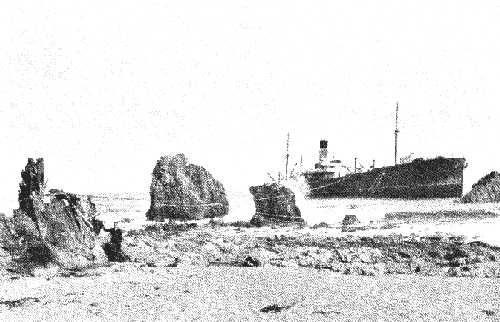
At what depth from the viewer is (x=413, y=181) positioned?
174 ft

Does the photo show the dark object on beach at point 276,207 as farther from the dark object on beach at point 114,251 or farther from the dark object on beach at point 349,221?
the dark object on beach at point 114,251

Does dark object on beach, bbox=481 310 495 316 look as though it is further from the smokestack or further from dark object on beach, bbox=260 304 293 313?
the smokestack

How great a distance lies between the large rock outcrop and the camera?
10266 mm

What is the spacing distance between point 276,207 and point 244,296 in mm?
15710

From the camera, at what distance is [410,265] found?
1137cm

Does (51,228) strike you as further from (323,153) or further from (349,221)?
(323,153)

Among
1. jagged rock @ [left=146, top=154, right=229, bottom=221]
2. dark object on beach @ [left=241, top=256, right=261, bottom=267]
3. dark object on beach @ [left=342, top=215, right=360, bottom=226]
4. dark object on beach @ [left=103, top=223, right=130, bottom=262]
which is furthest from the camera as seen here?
jagged rock @ [left=146, top=154, right=229, bottom=221]

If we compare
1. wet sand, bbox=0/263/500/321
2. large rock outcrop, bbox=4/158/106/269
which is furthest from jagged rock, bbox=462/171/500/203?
large rock outcrop, bbox=4/158/106/269

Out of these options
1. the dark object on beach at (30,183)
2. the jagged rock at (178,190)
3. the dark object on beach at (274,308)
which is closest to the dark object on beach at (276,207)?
the jagged rock at (178,190)

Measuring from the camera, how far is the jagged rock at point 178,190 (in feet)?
84.4

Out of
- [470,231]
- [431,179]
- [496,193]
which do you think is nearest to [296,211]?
[470,231]

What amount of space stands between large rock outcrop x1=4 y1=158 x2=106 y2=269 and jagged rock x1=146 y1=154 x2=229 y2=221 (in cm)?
1439

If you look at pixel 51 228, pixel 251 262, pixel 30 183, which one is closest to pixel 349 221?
pixel 251 262

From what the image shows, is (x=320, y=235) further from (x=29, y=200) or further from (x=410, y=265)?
(x=29, y=200)
